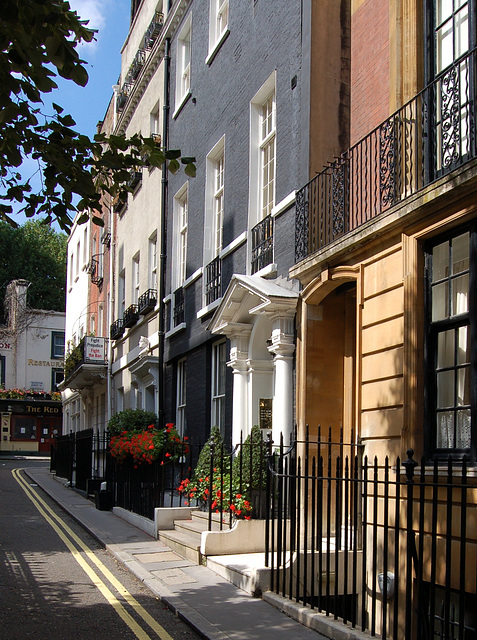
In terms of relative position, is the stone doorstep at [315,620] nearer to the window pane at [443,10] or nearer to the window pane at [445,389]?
the window pane at [445,389]

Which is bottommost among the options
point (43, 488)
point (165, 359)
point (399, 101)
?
point (43, 488)

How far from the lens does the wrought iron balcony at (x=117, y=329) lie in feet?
80.3

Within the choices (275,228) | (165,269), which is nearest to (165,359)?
(165,269)

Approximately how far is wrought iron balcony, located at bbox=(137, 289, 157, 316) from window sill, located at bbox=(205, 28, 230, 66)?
6.32 m

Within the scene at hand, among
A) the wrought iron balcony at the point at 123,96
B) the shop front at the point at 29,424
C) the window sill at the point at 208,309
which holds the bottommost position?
the shop front at the point at 29,424

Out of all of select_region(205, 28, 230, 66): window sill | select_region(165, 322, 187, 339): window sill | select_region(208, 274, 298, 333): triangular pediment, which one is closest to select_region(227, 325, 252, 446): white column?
select_region(208, 274, 298, 333): triangular pediment

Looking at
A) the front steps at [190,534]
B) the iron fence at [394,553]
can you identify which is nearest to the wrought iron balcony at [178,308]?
the front steps at [190,534]

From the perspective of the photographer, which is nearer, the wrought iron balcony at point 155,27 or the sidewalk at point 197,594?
the sidewalk at point 197,594

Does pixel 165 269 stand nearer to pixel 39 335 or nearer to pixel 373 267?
pixel 373 267

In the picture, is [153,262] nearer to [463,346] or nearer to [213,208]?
[213,208]

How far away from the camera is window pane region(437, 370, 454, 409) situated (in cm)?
776

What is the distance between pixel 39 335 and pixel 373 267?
4630 centimetres

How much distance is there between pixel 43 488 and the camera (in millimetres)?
23391

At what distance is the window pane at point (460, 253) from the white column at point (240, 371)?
5585 millimetres
